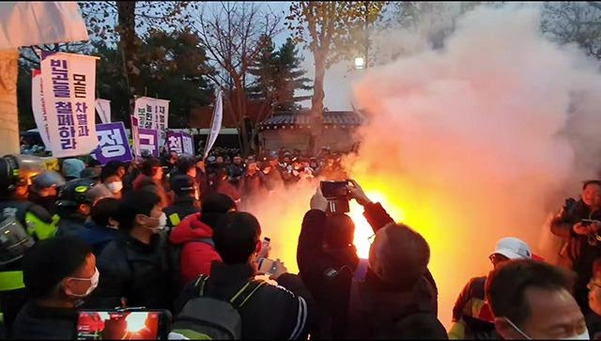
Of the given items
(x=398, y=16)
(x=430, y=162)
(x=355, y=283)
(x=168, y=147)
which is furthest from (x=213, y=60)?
(x=355, y=283)

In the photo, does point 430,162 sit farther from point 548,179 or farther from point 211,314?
point 211,314

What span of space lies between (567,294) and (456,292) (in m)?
4.48

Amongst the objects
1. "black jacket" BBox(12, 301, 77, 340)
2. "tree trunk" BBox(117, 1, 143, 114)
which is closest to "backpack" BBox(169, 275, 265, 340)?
"black jacket" BBox(12, 301, 77, 340)

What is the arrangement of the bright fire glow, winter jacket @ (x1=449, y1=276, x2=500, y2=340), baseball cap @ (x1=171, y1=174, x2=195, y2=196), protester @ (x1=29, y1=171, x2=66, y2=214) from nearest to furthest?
1. winter jacket @ (x1=449, y1=276, x2=500, y2=340)
2. the bright fire glow
3. protester @ (x1=29, y1=171, x2=66, y2=214)
4. baseball cap @ (x1=171, y1=174, x2=195, y2=196)

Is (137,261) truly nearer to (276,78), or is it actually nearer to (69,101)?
(69,101)

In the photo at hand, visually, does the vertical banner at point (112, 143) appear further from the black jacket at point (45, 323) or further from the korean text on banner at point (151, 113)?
the black jacket at point (45, 323)

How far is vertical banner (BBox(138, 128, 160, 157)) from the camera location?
12761 millimetres

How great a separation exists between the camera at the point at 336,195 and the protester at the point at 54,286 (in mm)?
1722

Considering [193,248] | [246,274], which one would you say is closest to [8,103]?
[193,248]

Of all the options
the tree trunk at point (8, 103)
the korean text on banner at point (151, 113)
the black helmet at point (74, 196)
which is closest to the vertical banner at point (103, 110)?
the korean text on banner at point (151, 113)

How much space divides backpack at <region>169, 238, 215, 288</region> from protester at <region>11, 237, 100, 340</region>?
931mm

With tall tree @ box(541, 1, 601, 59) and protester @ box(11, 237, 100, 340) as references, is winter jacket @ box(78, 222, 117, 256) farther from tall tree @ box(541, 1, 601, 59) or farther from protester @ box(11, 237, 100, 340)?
tall tree @ box(541, 1, 601, 59)

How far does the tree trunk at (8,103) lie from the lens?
714 cm

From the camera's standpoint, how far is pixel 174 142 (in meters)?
14.5
